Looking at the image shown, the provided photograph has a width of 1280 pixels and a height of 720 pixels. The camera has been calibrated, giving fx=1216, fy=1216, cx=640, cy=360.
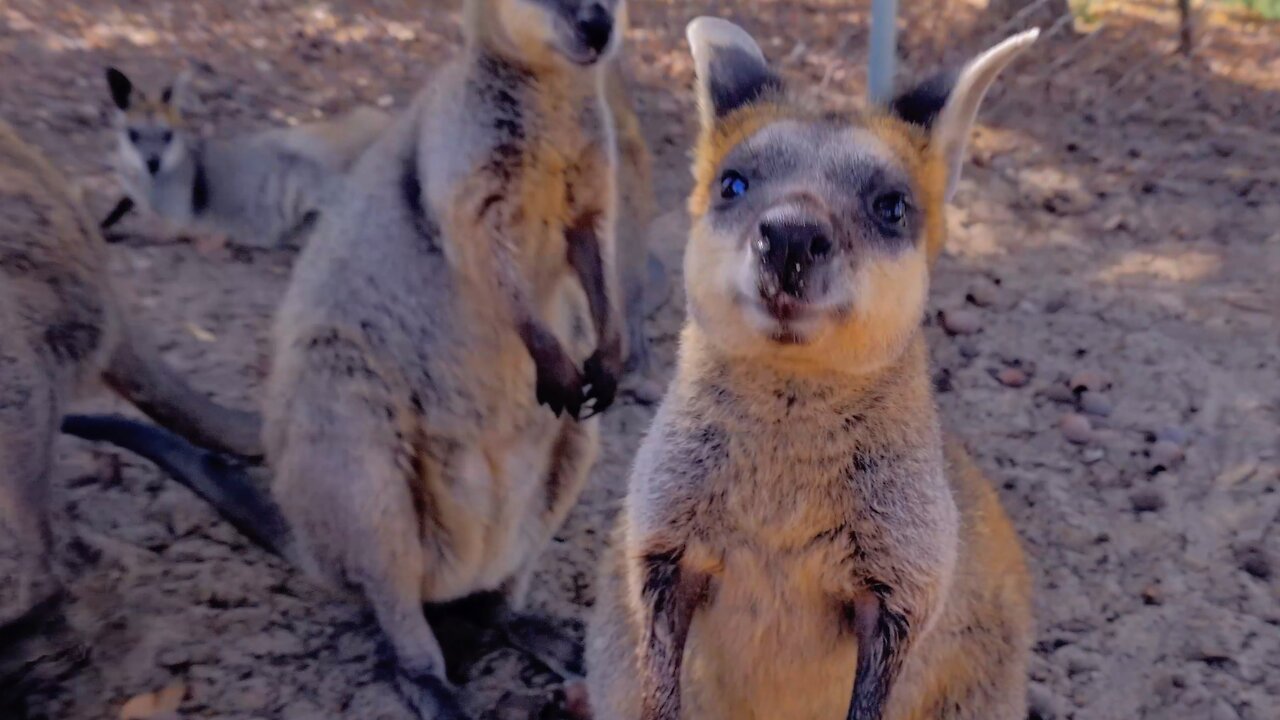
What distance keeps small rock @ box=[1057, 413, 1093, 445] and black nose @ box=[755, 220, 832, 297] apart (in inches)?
107

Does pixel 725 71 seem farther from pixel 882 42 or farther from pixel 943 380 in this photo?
pixel 943 380

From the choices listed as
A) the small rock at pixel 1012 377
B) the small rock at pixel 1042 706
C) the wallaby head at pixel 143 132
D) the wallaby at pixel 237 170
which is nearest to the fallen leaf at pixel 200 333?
the wallaby at pixel 237 170

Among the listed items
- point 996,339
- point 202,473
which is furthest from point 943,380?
point 202,473

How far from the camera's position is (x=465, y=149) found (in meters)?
3.27

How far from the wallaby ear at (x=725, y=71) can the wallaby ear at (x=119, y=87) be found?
416cm

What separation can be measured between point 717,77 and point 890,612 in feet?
3.72

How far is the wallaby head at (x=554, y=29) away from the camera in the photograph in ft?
10.3

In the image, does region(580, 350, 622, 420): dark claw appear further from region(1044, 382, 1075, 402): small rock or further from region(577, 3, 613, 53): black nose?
region(1044, 382, 1075, 402): small rock

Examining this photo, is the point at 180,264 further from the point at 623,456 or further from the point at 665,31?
the point at 665,31

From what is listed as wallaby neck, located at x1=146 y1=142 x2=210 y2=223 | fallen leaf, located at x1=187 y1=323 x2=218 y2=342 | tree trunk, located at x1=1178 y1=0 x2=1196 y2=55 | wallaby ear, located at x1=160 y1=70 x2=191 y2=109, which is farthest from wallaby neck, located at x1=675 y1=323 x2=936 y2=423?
tree trunk, located at x1=1178 y1=0 x2=1196 y2=55

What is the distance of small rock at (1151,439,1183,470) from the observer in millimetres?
4172

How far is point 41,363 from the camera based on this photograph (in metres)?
2.99

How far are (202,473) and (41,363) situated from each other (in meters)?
0.58

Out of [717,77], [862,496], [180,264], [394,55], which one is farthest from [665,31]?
[862,496]
